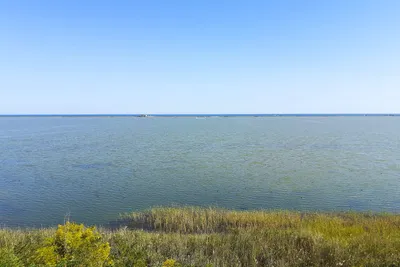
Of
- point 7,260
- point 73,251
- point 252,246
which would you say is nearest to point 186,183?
point 252,246

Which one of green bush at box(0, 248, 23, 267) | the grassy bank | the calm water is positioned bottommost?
the calm water

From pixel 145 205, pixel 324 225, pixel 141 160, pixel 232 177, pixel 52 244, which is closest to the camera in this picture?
pixel 52 244

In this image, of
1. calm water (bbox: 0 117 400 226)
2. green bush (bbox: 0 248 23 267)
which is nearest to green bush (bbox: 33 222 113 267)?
green bush (bbox: 0 248 23 267)

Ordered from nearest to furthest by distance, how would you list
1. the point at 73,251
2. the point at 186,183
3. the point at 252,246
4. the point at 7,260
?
1. the point at 7,260
2. the point at 73,251
3. the point at 252,246
4. the point at 186,183

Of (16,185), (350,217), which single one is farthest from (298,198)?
(16,185)

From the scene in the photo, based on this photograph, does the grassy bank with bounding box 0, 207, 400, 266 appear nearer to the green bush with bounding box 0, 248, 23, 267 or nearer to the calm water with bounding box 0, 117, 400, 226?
the green bush with bounding box 0, 248, 23, 267

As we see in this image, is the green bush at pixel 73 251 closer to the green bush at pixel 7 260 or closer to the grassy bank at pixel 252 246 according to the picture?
the grassy bank at pixel 252 246

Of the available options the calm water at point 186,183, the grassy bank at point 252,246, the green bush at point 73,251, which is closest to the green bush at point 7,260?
the grassy bank at point 252,246

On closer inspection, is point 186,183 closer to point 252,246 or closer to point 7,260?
point 252,246

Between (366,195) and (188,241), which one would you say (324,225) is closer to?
(188,241)
